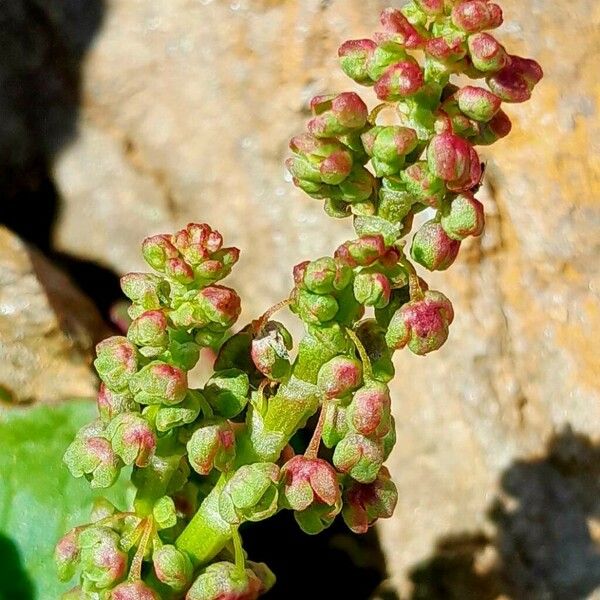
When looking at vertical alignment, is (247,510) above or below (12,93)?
above

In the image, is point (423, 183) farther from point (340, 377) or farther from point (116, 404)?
point (116, 404)

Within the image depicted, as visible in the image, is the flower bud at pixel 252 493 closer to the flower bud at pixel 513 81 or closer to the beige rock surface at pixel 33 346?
the flower bud at pixel 513 81

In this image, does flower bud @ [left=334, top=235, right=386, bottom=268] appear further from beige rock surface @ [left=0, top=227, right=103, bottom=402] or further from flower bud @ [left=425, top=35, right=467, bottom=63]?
beige rock surface @ [left=0, top=227, right=103, bottom=402]

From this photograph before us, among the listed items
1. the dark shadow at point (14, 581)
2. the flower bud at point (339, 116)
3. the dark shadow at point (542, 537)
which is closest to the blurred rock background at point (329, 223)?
the dark shadow at point (542, 537)

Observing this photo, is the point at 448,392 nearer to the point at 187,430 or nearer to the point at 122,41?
the point at 187,430

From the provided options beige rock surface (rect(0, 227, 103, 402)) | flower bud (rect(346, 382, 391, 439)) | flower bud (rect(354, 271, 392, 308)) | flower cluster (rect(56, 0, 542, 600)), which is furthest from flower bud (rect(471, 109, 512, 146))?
beige rock surface (rect(0, 227, 103, 402))

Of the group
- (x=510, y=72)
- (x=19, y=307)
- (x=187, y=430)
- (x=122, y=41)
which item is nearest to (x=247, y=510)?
(x=187, y=430)
